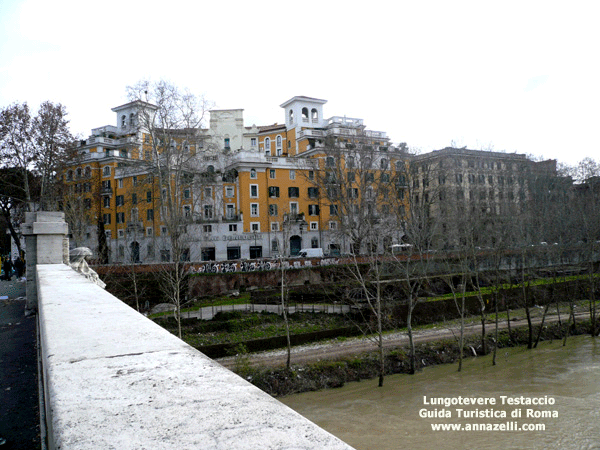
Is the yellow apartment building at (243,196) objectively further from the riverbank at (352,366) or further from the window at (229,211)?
the riverbank at (352,366)

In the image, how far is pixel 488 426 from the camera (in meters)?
14.3

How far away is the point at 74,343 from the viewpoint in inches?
92.8

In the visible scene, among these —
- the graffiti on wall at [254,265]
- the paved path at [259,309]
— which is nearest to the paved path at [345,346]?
the paved path at [259,309]

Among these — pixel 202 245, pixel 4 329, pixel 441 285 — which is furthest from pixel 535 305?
pixel 4 329

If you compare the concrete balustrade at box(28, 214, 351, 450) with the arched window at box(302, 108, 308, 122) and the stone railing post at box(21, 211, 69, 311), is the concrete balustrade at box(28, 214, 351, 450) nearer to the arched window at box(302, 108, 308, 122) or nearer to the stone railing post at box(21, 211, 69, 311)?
the stone railing post at box(21, 211, 69, 311)

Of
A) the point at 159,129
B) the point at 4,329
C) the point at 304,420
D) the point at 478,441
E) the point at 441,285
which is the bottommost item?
the point at 478,441

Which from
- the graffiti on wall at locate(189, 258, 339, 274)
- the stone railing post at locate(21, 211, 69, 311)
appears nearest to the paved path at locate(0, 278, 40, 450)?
the stone railing post at locate(21, 211, 69, 311)

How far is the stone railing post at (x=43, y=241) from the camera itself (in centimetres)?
1038

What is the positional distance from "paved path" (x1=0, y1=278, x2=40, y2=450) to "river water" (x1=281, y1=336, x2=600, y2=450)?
9484mm

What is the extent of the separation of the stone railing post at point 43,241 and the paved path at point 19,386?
1.94 meters

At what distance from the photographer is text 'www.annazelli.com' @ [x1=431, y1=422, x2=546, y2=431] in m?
14.0

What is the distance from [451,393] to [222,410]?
58.3 ft

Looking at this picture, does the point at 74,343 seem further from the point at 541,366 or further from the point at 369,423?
the point at 541,366

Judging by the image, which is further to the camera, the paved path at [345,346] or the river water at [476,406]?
the paved path at [345,346]
